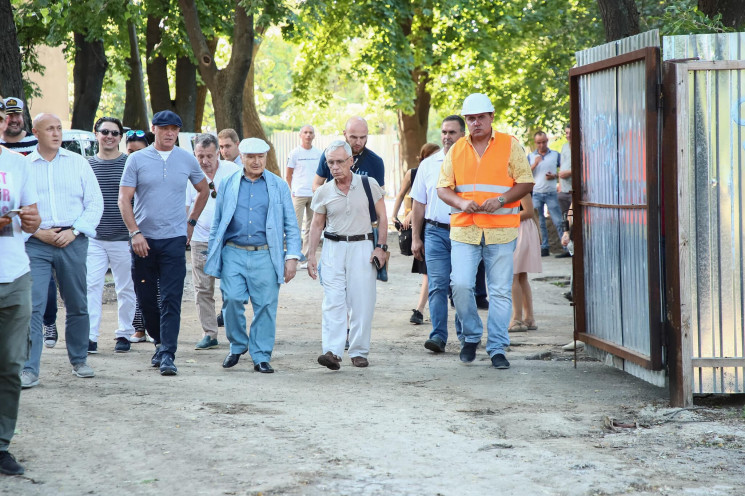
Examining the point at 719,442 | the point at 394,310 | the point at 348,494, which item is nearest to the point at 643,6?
the point at 394,310

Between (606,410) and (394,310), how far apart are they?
231 inches

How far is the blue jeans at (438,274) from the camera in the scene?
9.54 metres

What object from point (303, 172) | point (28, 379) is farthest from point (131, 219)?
point (303, 172)

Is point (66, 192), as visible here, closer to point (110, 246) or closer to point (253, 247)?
point (253, 247)

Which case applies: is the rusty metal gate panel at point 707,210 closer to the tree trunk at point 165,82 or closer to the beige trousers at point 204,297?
the beige trousers at point 204,297

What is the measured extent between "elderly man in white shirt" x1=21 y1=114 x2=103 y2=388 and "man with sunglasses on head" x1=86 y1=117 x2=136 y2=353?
1.58 meters

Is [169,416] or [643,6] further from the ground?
[643,6]

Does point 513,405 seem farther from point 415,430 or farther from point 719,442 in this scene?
point 719,442

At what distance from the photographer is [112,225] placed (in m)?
9.70

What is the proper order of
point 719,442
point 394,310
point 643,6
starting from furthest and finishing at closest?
point 643,6 → point 394,310 → point 719,442

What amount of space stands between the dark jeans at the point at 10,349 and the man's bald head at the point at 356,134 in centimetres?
457

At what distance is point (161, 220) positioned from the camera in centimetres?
870

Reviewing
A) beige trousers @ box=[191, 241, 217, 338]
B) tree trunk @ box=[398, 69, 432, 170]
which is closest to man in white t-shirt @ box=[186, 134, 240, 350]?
beige trousers @ box=[191, 241, 217, 338]

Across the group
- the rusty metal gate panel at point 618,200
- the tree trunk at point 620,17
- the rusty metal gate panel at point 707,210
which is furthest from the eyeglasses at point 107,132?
the tree trunk at point 620,17
